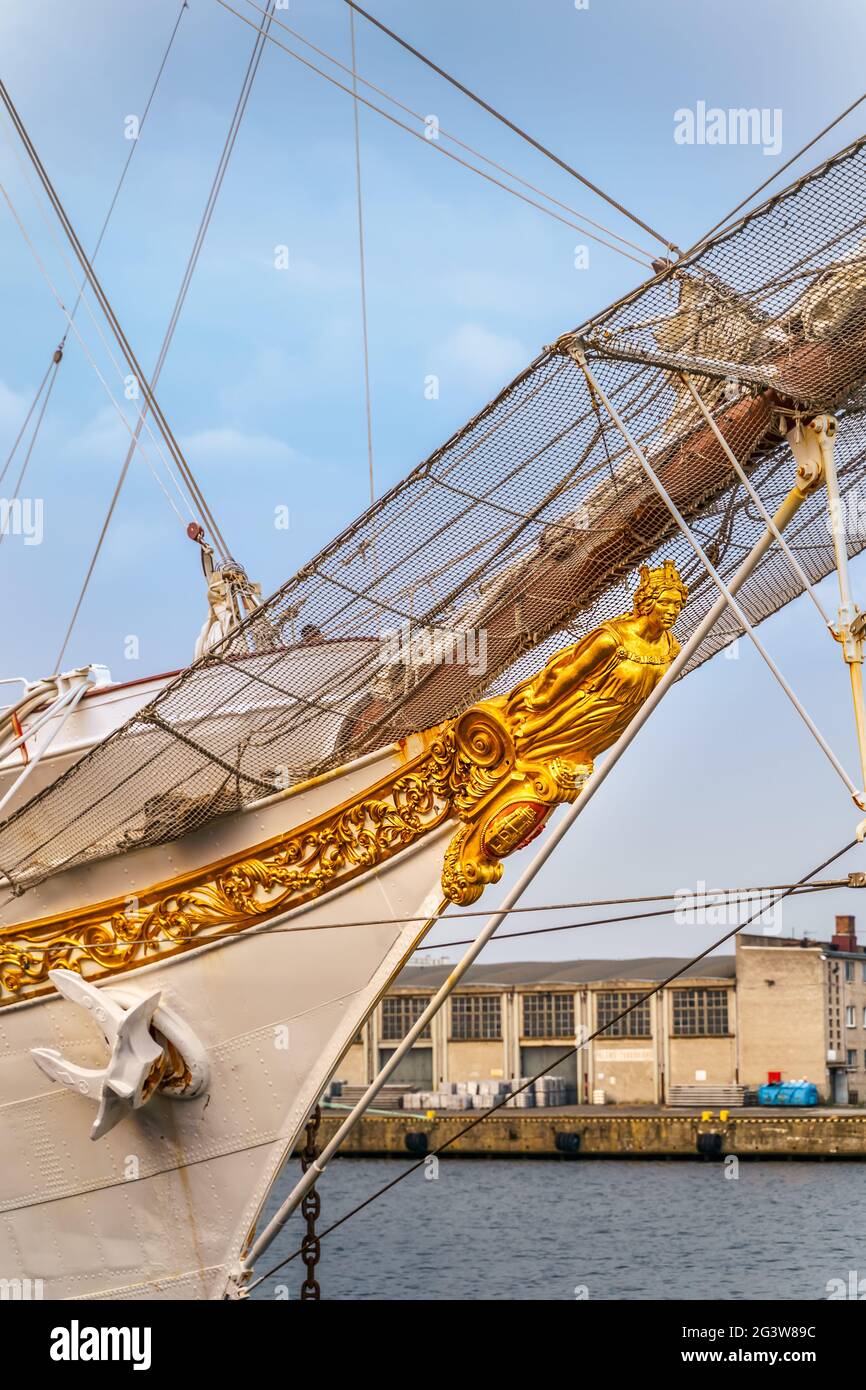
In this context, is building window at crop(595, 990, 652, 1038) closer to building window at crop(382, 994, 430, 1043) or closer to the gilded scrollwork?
building window at crop(382, 994, 430, 1043)

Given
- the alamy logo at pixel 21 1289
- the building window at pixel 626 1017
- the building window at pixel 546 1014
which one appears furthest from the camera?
the building window at pixel 546 1014

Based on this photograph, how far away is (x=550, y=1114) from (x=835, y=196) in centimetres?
5000

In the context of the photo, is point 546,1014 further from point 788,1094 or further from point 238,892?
point 238,892

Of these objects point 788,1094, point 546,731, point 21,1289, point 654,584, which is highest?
point 654,584

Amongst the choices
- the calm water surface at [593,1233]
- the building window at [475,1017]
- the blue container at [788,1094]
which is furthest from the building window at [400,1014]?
the blue container at [788,1094]

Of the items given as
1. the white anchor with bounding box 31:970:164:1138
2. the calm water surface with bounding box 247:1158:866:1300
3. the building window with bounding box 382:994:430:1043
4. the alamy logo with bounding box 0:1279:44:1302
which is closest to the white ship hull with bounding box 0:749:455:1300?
the alamy logo with bounding box 0:1279:44:1302

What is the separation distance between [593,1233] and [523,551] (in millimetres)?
27052

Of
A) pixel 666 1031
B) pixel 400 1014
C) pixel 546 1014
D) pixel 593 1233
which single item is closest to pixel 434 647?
pixel 593 1233

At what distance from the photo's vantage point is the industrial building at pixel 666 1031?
56.5 meters

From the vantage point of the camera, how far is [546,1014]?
59438 millimetres

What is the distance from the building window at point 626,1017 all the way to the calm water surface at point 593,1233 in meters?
6.70

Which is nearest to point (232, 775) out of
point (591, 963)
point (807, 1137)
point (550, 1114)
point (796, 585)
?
point (796, 585)

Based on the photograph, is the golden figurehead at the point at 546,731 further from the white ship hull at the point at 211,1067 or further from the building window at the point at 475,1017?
the building window at the point at 475,1017
